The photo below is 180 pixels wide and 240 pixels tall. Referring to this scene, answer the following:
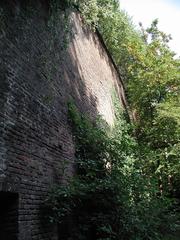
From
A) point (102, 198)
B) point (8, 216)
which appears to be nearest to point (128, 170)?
point (102, 198)

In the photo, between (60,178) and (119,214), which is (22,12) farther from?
(119,214)

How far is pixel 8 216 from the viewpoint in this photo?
4750 millimetres

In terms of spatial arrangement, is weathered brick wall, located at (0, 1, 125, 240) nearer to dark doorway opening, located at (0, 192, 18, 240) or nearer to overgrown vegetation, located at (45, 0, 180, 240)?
dark doorway opening, located at (0, 192, 18, 240)

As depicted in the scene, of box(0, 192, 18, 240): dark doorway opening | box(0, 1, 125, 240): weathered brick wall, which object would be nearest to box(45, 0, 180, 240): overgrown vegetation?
box(0, 1, 125, 240): weathered brick wall

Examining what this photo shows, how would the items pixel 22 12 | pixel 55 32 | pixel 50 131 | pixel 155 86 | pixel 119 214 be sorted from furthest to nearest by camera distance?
pixel 155 86 < pixel 55 32 < pixel 119 214 < pixel 50 131 < pixel 22 12

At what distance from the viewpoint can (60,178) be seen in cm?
643

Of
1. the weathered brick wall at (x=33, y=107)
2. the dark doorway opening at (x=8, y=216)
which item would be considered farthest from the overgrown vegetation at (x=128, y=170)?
the dark doorway opening at (x=8, y=216)

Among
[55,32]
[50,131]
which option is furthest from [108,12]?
[50,131]

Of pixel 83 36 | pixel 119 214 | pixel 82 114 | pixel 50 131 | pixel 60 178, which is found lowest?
pixel 119 214

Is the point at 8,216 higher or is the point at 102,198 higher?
the point at 102,198

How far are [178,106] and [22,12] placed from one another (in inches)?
366

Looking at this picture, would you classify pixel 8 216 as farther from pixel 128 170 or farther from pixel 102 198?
pixel 128 170

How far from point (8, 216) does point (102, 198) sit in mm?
2448

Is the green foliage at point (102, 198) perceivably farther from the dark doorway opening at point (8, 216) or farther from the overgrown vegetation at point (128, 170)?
the dark doorway opening at point (8, 216)
